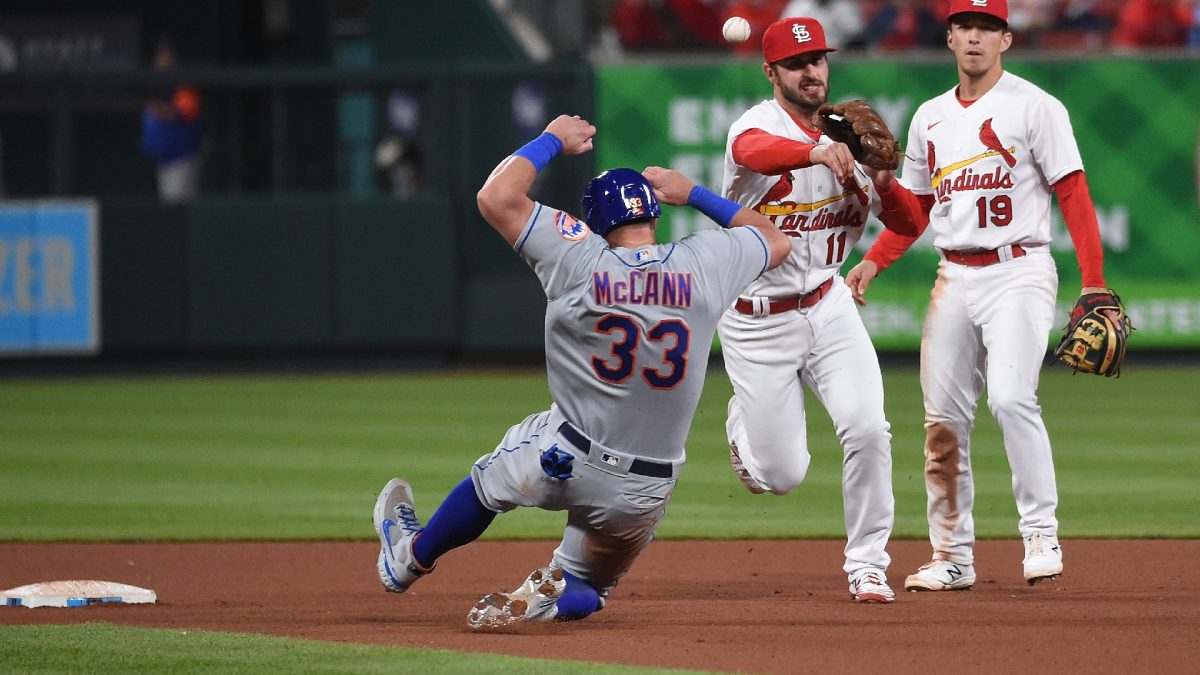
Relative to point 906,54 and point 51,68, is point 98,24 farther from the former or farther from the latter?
point 906,54

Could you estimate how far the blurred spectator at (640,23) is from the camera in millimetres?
15570

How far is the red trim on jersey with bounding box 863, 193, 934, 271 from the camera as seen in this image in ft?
19.8

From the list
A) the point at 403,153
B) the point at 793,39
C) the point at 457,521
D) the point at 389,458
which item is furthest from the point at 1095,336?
the point at 403,153

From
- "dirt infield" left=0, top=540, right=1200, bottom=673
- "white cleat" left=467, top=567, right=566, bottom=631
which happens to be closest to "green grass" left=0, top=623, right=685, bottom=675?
"dirt infield" left=0, top=540, right=1200, bottom=673

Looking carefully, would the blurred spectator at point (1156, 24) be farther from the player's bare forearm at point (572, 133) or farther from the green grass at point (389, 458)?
the player's bare forearm at point (572, 133)

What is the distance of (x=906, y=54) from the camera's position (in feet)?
47.6

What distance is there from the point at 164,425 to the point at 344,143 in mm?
4529

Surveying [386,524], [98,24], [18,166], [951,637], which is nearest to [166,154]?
[18,166]

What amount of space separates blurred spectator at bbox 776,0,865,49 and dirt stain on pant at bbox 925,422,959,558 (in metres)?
9.70

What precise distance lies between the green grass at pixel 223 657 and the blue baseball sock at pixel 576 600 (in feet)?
1.88

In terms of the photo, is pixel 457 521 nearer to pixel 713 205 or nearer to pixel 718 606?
pixel 718 606

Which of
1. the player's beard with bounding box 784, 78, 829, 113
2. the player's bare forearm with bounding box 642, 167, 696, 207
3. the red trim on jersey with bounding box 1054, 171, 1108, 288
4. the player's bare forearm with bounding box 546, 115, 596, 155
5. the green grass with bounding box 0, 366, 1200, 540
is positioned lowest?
the green grass with bounding box 0, 366, 1200, 540

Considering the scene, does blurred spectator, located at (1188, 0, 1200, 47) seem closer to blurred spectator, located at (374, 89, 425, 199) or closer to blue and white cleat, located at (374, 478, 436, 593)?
blurred spectator, located at (374, 89, 425, 199)

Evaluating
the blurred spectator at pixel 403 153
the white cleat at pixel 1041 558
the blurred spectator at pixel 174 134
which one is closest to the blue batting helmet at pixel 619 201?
the white cleat at pixel 1041 558
